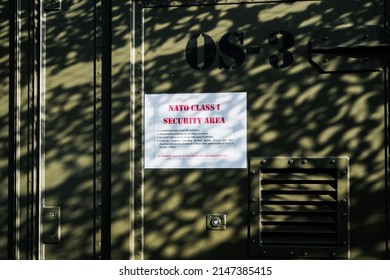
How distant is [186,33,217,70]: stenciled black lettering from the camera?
8.48 ft

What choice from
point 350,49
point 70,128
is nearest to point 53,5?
point 70,128

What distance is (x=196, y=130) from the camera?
2.58 m

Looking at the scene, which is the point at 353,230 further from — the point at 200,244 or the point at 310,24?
the point at 310,24

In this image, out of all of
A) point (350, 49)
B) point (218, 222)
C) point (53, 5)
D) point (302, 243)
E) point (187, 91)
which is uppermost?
point (53, 5)

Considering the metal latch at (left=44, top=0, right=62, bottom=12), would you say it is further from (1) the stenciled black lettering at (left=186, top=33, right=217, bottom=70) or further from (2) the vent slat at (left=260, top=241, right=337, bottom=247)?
(2) the vent slat at (left=260, top=241, right=337, bottom=247)

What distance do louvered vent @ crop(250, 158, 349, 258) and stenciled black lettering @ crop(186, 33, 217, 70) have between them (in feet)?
2.11

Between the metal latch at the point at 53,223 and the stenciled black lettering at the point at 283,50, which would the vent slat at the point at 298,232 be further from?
the metal latch at the point at 53,223

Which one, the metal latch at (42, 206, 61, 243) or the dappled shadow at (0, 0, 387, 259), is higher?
the dappled shadow at (0, 0, 387, 259)

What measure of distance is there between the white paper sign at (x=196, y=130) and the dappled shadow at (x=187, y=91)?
0.05 m

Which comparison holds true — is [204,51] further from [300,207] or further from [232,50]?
[300,207]

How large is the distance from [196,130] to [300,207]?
74 cm

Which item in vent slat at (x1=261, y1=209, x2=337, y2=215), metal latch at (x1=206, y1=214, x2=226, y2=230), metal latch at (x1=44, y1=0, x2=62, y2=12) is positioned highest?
metal latch at (x1=44, y1=0, x2=62, y2=12)

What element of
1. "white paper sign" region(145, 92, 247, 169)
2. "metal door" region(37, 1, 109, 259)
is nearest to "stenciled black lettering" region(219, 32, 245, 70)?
"white paper sign" region(145, 92, 247, 169)

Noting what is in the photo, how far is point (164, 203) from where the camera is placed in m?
2.56
